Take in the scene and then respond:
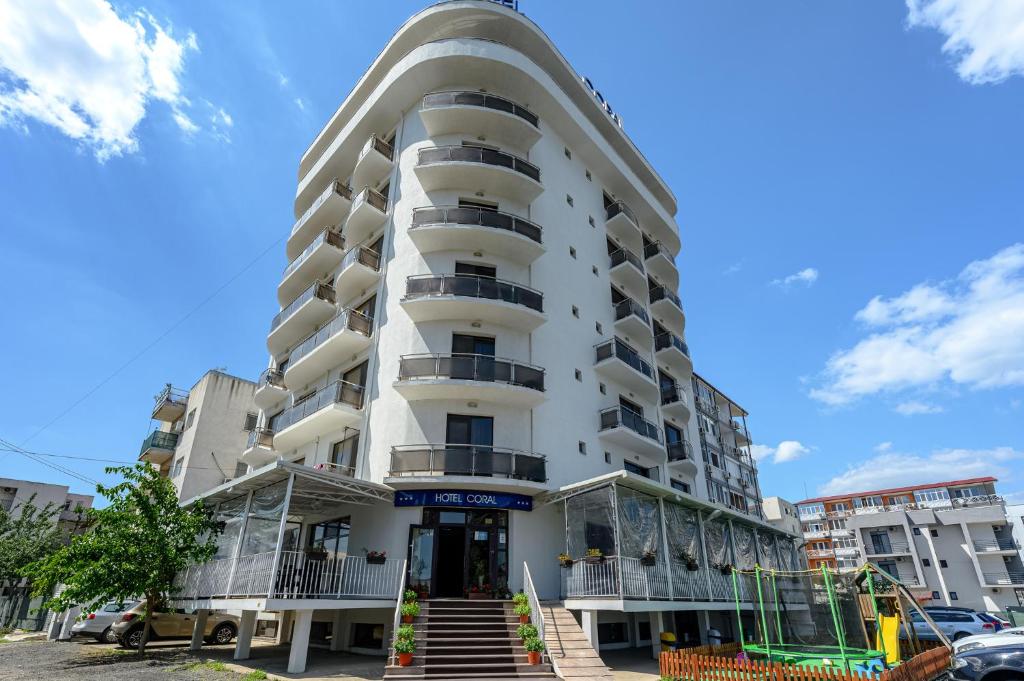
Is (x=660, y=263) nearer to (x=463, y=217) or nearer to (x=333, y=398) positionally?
(x=463, y=217)

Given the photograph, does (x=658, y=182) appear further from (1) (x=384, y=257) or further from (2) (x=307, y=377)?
(2) (x=307, y=377)

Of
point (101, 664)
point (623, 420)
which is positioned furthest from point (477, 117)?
point (101, 664)

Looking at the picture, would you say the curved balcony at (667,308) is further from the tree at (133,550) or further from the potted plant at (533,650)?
the tree at (133,550)

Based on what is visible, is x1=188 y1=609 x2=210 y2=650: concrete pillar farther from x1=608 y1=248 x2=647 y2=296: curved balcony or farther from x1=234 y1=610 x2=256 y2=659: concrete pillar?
x1=608 y1=248 x2=647 y2=296: curved balcony

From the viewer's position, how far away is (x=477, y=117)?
953 inches

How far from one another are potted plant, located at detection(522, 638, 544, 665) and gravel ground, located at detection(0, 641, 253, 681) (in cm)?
669

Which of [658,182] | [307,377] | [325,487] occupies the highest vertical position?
[658,182]

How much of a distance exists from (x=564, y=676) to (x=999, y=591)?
2225 inches

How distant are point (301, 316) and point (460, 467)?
13.4 meters

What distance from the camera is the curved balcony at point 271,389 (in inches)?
1072

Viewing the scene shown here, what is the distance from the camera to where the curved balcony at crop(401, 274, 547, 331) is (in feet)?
66.5

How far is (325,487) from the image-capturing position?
1741 cm

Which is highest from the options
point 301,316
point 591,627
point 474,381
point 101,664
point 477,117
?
point 477,117

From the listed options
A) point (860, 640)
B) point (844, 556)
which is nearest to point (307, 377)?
point (860, 640)
